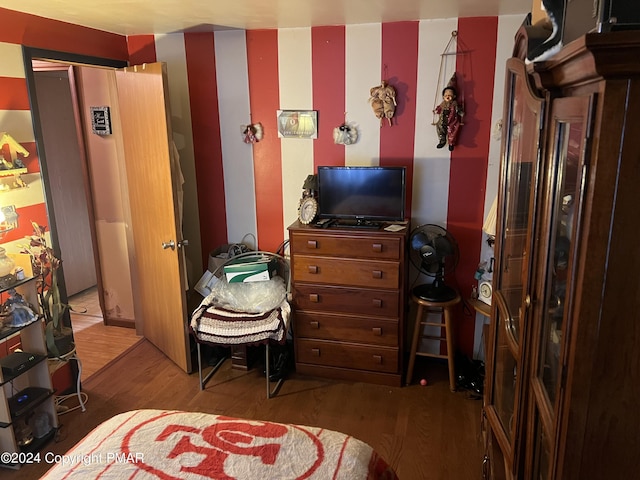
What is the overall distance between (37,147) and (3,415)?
140cm

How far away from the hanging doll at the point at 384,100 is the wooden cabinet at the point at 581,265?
160cm

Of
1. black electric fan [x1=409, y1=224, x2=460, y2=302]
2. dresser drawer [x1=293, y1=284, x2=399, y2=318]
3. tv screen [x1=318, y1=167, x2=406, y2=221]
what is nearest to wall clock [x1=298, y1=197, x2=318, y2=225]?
tv screen [x1=318, y1=167, x2=406, y2=221]

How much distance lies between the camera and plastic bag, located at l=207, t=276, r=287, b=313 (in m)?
3.08

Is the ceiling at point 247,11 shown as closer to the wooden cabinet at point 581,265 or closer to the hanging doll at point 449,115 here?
the hanging doll at point 449,115

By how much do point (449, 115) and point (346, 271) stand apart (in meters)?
1.12

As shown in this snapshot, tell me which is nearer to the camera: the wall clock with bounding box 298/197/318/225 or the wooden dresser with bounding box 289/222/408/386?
the wooden dresser with bounding box 289/222/408/386

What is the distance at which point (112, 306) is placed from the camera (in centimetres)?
401

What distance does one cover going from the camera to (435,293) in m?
2.95

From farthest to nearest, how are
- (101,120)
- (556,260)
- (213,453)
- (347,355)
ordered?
(101,120) < (347,355) < (213,453) < (556,260)

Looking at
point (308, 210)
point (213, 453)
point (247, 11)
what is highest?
point (247, 11)

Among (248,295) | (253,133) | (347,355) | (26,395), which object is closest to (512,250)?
(347,355)

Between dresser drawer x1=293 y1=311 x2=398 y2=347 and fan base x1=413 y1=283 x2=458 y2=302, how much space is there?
245mm

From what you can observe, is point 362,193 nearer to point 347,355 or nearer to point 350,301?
point 350,301

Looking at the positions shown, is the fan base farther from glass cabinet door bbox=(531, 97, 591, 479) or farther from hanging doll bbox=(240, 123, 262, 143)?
glass cabinet door bbox=(531, 97, 591, 479)
